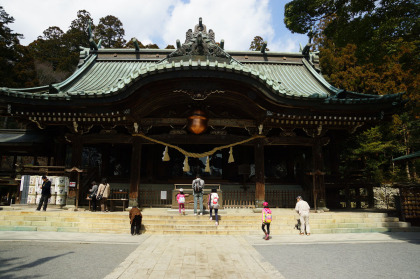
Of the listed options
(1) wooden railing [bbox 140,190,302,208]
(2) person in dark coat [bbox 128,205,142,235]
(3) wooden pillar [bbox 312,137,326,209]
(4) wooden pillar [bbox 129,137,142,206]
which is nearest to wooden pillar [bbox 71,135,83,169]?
(4) wooden pillar [bbox 129,137,142,206]

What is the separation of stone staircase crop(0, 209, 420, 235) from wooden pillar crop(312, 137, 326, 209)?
1.45 meters

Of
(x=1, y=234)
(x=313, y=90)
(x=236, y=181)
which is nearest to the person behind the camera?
(x=1, y=234)

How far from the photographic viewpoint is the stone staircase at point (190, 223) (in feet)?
29.6

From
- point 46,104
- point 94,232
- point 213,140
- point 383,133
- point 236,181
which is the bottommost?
point 94,232

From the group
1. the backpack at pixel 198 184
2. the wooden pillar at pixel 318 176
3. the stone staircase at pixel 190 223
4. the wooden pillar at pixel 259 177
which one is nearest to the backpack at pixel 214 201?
the stone staircase at pixel 190 223

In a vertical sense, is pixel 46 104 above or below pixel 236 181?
above

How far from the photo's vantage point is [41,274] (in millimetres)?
4625

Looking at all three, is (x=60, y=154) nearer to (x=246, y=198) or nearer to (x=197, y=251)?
(x=246, y=198)

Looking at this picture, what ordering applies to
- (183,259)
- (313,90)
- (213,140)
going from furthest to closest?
(313,90) < (213,140) < (183,259)

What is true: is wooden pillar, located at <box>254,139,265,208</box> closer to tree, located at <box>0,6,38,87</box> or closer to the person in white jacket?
the person in white jacket

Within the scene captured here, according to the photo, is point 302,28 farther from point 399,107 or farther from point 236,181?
point 236,181

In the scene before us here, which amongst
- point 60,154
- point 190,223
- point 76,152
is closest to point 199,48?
point 76,152

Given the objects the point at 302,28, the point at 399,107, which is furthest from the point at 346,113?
the point at 302,28

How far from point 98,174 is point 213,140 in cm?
712
